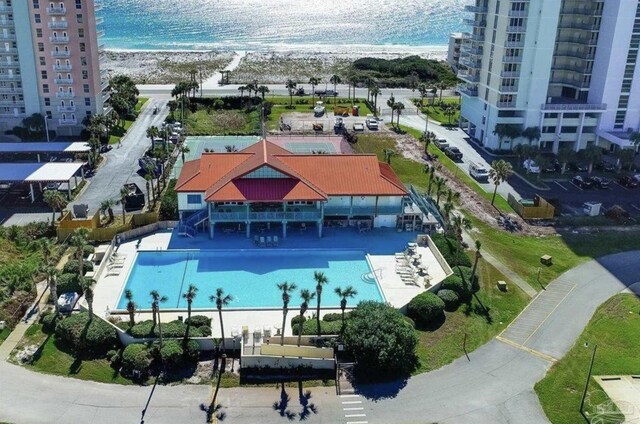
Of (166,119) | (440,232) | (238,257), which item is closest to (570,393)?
(440,232)

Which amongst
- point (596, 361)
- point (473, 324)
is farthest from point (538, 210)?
point (596, 361)

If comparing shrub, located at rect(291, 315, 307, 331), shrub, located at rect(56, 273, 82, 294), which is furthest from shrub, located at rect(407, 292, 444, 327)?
shrub, located at rect(56, 273, 82, 294)

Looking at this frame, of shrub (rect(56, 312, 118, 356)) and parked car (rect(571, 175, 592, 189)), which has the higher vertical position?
parked car (rect(571, 175, 592, 189))

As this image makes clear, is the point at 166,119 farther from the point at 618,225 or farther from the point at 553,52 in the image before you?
the point at 618,225

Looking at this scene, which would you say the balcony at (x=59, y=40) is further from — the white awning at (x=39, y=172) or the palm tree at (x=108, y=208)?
the palm tree at (x=108, y=208)

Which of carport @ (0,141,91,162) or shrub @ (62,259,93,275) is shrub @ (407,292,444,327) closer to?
shrub @ (62,259,93,275)

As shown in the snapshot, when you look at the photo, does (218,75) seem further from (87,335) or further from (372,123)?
(87,335)

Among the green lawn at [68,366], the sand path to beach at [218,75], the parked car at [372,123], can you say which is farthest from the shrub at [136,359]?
the sand path to beach at [218,75]
